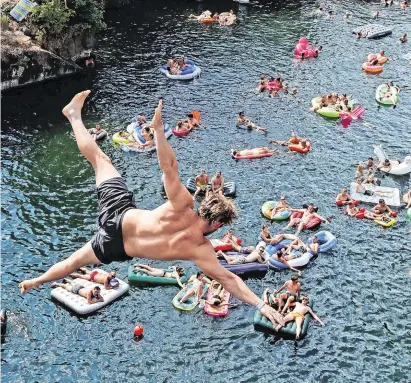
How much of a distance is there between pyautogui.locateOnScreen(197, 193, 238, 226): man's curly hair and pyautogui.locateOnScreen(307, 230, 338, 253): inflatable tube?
1846cm

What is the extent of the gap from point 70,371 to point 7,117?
72.6 feet

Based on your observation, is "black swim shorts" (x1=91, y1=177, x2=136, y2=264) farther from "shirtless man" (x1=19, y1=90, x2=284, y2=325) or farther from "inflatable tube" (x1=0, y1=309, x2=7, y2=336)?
"inflatable tube" (x1=0, y1=309, x2=7, y2=336)

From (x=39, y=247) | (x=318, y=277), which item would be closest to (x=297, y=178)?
(x=318, y=277)

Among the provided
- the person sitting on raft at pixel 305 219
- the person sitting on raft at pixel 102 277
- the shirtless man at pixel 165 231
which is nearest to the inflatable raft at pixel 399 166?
the person sitting on raft at pixel 305 219

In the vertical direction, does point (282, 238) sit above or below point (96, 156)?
below

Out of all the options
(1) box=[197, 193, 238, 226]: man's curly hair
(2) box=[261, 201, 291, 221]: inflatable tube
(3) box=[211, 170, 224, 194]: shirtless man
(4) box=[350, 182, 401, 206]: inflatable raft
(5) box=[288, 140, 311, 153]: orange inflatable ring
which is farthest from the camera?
(5) box=[288, 140, 311, 153]: orange inflatable ring

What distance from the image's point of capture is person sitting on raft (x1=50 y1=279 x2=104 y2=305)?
2308cm

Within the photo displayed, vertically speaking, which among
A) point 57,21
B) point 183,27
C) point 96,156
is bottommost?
point 183,27

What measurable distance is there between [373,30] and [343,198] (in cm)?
2650

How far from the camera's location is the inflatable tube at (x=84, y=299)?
74.8 ft

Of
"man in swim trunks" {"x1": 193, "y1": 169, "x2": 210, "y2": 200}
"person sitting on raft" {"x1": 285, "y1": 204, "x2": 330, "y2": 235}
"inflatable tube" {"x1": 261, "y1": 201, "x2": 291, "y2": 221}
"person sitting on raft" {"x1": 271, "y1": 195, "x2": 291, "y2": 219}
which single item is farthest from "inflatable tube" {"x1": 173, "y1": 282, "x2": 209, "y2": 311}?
"man in swim trunks" {"x1": 193, "y1": 169, "x2": 210, "y2": 200}

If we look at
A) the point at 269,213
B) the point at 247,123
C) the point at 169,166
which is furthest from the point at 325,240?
the point at 169,166

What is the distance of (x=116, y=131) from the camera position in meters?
36.2

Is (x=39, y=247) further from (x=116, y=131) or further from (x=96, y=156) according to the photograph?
(x=96, y=156)
